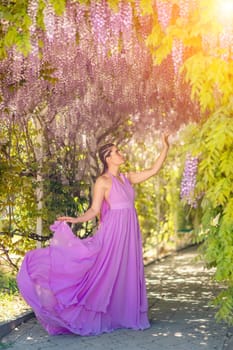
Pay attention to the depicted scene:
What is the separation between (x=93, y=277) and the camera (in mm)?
5414

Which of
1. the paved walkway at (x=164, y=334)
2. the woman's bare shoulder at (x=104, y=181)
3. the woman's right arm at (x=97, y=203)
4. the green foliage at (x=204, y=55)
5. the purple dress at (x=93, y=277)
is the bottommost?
the paved walkway at (x=164, y=334)

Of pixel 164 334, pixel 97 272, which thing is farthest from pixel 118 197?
pixel 164 334

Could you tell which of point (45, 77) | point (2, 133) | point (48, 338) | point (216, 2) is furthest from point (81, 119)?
point (216, 2)

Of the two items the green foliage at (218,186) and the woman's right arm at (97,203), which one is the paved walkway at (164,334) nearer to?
the green foliage at (218,186)

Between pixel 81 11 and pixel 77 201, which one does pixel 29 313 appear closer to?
pixel 77 201

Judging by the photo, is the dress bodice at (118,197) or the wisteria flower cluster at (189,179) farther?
the dress bodice at (118,197)

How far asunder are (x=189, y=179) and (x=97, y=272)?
120cm

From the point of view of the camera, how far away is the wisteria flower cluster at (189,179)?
4615 millimetres

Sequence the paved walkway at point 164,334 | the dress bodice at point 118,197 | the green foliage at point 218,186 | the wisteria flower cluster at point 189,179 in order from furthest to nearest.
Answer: the dress bodice at point 118,197 < the paved walkway at point 164,334 < the wisteria flower cluster at point 189,179 < the green foliage at point 218,186

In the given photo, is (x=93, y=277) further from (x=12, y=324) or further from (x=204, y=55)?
(x=204, y=55)

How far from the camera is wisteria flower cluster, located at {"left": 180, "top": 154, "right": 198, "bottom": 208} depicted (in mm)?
4615

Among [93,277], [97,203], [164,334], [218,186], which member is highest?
[218,186]

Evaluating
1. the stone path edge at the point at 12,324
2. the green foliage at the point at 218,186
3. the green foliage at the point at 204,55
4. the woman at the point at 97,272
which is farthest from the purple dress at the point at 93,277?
the green foliage at the point at 204,55

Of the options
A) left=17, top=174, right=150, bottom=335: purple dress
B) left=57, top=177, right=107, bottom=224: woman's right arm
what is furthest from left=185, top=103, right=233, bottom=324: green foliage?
left=57, top=177, right=107, bottom=224: woman's right arm
